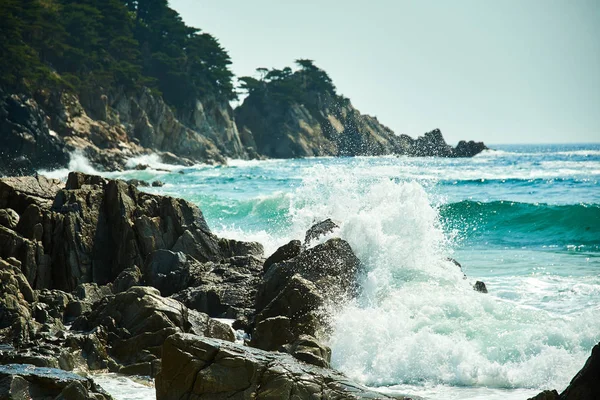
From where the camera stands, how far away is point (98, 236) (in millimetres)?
12820

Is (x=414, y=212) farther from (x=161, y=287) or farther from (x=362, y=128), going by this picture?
(x=362, y=128)

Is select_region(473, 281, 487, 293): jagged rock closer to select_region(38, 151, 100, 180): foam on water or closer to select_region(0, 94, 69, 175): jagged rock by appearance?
select_region(0, 94, 69, 175): jagged rock

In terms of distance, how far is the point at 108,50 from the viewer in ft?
235

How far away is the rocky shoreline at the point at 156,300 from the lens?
19.4 feet

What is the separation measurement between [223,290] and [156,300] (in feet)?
8.51

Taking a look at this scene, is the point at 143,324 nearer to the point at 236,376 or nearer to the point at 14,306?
the point at 14,306

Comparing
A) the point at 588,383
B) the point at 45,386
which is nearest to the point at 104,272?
the point at 45,386

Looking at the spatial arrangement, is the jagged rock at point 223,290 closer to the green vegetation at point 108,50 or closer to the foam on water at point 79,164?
the foam on water at point 79,164

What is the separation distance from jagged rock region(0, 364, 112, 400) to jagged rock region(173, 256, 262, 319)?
477cm

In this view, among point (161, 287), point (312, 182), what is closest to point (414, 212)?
point (161, 287)

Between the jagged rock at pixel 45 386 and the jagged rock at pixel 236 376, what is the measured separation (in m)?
0.66

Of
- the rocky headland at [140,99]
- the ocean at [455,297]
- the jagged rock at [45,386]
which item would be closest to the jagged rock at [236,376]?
the jagged rock at [45,386]

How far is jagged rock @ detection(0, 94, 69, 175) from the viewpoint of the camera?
Result: 4581cm

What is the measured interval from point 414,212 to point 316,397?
835cm
